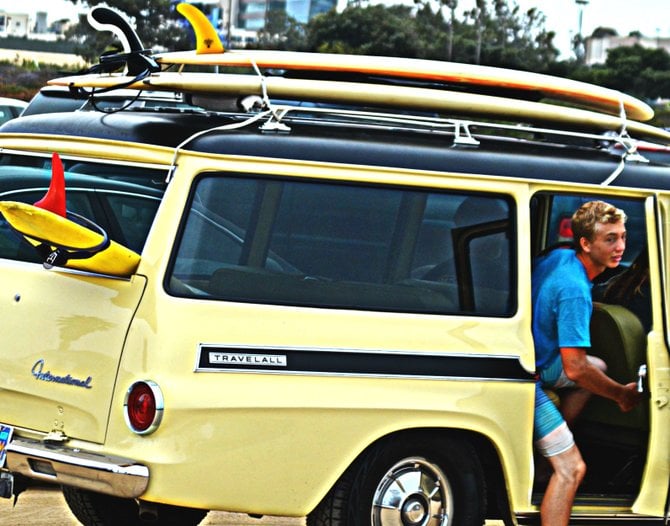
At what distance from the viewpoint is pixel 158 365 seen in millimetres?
4805

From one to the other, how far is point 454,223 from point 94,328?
1436 mm

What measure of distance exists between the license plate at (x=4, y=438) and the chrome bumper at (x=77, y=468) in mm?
23

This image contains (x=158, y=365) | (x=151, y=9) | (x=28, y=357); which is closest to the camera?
(x=158, y=365)

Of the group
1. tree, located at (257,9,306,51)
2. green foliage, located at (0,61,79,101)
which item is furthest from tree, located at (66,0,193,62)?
tree, located at (257,9,306,51)

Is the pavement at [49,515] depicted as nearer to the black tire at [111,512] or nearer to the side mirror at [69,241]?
the black tire at [111,512]

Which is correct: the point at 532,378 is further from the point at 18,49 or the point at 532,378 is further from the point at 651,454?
the point at 18,49

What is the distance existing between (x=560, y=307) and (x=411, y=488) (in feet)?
3.05

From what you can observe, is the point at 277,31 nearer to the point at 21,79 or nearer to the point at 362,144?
the point at 21,79

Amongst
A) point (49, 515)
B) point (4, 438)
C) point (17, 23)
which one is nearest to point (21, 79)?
point (49, 515)

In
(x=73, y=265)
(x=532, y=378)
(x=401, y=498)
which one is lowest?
(x=401, y=498)

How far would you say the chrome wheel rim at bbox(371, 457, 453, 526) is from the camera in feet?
16.9

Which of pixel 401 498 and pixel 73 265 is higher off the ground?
pixel 73 265

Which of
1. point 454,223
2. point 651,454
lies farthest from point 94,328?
point 651,454

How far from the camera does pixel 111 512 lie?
5.91 meters
